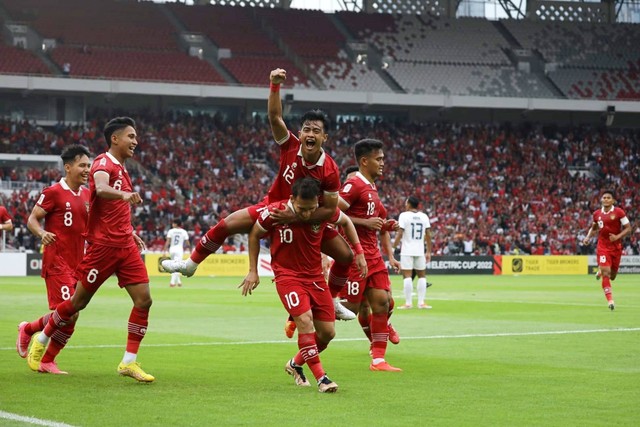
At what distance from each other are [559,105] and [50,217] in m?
54.6

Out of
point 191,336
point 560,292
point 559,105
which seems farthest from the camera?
point 559,105

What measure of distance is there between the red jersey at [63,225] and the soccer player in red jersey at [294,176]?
6.26 ft

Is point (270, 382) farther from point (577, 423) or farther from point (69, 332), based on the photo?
point (577, 423)

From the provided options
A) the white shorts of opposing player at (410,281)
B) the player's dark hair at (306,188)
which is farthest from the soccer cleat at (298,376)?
the white shorts of opposing player at (410,281)

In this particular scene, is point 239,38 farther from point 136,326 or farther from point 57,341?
point 136,326

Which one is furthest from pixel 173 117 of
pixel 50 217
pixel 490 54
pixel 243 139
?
pixel 50 217

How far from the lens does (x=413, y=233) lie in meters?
25.5

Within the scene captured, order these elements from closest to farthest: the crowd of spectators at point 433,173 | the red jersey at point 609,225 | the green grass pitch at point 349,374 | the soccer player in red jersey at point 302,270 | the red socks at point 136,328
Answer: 1. the green grass pitch at point 349,374
2. the soccer player in red jersey at point 302,270
3. the red socks at point 136,328
4. the red jersey at point 609,225
5. the crowd of spectators at point 433,173

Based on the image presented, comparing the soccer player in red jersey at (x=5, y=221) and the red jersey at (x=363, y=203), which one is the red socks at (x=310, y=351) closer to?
the red jersey at (x=363, y=203)

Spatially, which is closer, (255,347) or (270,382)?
(270,382)

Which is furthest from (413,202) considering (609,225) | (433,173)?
(433,173)

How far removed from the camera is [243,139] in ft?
197

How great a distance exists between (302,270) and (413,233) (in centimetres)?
1508

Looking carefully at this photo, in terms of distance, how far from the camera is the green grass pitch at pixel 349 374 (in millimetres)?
8820
